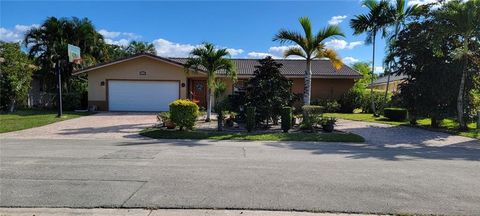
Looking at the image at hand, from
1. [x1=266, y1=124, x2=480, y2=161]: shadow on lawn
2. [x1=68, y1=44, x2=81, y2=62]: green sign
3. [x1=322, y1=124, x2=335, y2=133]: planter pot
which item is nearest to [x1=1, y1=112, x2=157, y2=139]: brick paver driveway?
[x1=68, y1=44, x2=81, y2=62]: green sign

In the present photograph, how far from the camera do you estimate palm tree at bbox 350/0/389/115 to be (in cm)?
2302

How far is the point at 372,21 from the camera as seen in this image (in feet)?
77.2

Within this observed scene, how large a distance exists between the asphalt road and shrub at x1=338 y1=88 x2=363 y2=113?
15514 millimetres

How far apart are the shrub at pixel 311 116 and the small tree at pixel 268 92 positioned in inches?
40.7

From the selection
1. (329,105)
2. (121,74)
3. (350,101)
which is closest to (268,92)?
(329,105)

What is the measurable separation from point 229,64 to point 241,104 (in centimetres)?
273

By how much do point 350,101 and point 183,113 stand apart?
1559 cm

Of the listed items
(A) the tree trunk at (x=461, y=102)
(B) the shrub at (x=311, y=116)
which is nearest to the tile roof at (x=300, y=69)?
(B) the shrub at (x=311, y=116)

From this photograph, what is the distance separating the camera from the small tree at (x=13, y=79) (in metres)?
23.5

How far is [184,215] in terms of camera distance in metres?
5.03

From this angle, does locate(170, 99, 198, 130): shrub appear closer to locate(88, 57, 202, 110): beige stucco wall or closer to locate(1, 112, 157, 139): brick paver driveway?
locate(1, 112, 157, 139): brick paver driveway

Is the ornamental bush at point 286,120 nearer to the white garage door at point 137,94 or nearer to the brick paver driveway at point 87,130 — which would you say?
the brick paver driveway at point 87,130

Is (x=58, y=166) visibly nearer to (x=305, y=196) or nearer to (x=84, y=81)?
(x=305, y=196)

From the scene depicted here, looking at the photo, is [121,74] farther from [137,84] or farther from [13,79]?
[13,79]
